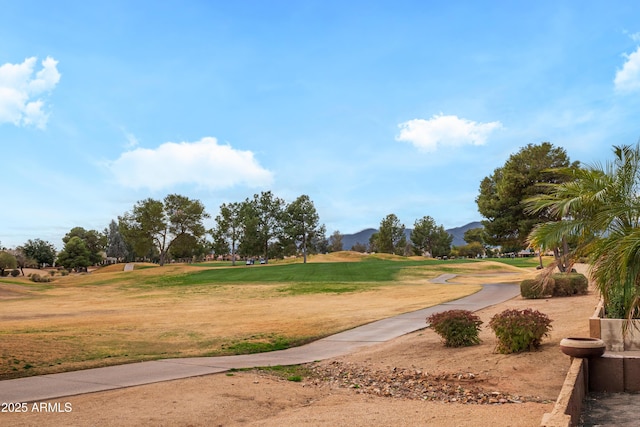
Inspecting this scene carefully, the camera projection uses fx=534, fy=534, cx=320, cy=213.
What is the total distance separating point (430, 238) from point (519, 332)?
133999 millimetres

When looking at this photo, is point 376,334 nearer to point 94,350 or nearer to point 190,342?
point 190,342

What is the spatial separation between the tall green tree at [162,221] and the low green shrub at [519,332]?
7725 centimetres

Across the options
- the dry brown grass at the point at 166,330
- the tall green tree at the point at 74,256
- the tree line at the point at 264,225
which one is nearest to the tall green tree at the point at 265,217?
the tree line at the point at 264,225

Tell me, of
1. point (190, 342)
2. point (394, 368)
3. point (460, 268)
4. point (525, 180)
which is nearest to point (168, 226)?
point (460, 268)

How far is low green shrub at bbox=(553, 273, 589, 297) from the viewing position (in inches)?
993

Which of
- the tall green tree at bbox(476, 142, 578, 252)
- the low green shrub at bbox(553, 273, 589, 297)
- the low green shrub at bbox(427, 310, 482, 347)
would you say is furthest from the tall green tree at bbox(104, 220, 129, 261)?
the low green shrub at bbox(427, 310, 482, 347)

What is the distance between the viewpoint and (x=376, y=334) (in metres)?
16.8

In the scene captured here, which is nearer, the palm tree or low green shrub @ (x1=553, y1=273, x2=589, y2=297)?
the palm tree

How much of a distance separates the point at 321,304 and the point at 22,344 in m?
16.9

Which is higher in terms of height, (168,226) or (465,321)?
(168,226)

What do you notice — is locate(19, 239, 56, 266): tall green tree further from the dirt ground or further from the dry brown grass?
the dirt ground

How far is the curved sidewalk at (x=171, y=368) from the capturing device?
949cm

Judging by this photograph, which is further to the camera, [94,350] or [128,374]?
[94,350]

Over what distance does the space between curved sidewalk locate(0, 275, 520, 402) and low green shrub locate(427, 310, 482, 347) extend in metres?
2.40
